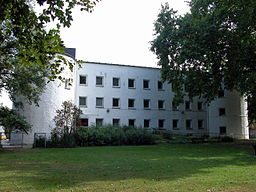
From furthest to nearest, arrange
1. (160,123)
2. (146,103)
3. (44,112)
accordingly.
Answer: (160,123) < (146,103) < (44,112)

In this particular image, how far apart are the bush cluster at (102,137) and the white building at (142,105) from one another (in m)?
7.85

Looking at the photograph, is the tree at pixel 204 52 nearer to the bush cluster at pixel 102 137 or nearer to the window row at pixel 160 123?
the bush cluster at pixel 102 137

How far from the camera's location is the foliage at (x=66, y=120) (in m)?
29.4

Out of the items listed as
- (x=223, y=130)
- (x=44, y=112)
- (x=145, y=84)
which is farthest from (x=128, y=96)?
(x=223, y=130)

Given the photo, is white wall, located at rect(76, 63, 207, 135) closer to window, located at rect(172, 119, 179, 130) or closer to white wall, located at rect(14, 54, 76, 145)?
window, located at rect(172, 119, 179, 130)

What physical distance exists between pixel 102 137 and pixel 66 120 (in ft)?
14.6

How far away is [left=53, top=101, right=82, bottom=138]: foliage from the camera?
2939 centimetres

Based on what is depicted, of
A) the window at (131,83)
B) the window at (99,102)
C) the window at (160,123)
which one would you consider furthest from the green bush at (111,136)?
the window at (160,123)

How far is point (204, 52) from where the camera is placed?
26.7 meters

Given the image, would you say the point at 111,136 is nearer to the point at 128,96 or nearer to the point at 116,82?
the point at 128,96

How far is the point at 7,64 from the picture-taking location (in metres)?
5.10

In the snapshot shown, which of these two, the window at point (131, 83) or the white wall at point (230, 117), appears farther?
the white wall at point (230, 117)

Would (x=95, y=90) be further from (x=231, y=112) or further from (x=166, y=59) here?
(x=231, y=112)

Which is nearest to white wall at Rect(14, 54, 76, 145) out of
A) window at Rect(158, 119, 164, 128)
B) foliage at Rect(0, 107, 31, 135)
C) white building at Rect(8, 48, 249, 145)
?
white building at Rect(8, 48, 249, 145)
